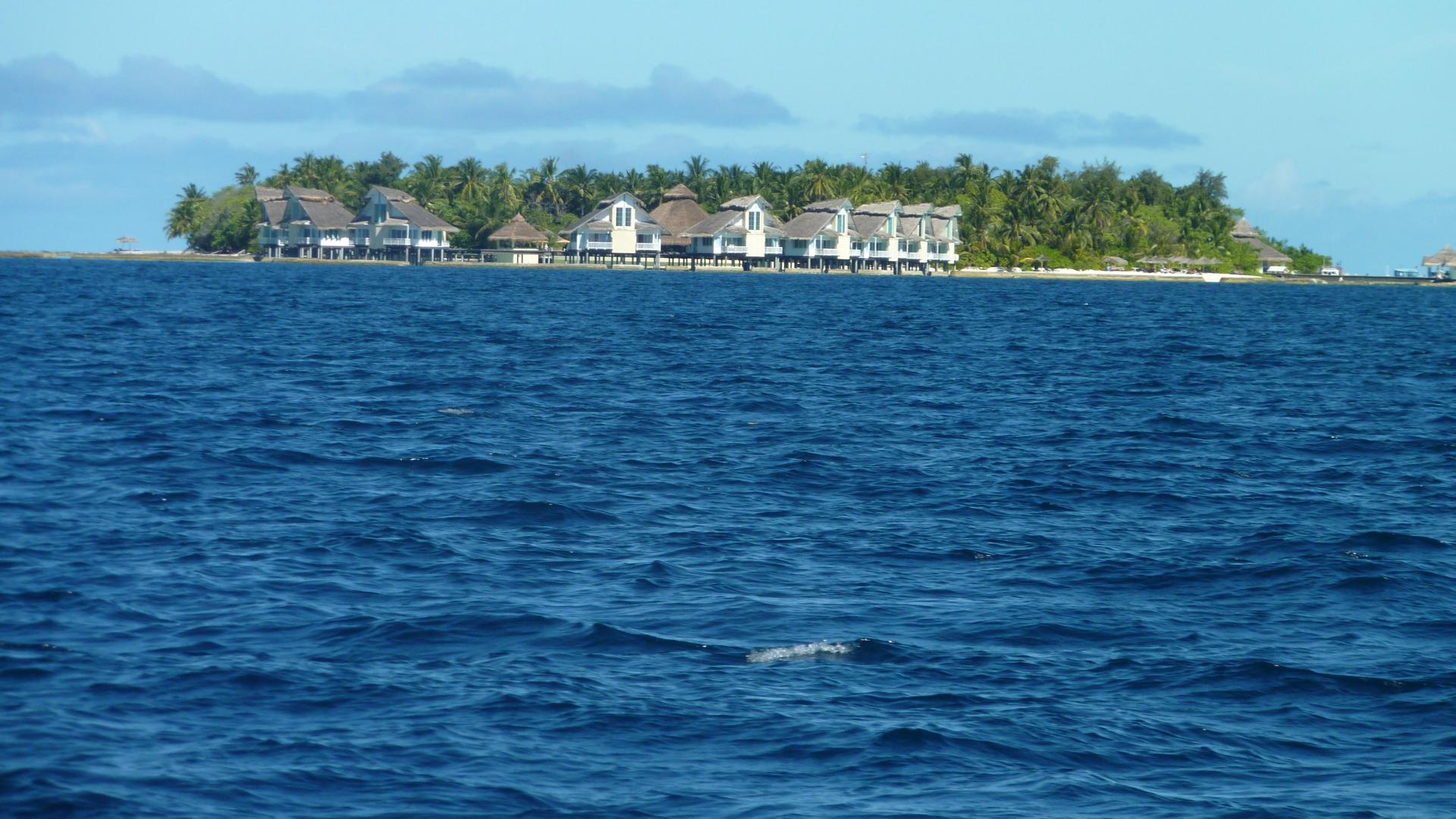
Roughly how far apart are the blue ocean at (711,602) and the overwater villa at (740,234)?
126225 mm

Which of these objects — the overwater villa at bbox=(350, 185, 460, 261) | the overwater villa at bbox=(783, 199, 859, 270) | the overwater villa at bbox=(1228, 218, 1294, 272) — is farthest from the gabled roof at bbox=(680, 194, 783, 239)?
the overwater villa at bbox=(1228, 218, 1294, 272)

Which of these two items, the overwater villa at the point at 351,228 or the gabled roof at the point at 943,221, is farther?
the gabled roof at the point at 943,221

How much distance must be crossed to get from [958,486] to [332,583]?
1075 centimetres

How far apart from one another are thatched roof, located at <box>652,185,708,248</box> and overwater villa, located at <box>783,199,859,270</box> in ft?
35.5

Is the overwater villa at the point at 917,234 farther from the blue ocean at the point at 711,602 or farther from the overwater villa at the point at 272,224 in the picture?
the blue ocean at the point at 711,602

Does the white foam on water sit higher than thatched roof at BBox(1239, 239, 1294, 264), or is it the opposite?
thatched roof at BBox(1239, 239, 1294, 264)

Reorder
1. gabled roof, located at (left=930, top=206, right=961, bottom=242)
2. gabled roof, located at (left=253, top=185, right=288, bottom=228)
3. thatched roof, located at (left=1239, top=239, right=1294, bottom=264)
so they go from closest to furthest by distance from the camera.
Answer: gabled roof, located at (left=930, top=206, right=961, bottom=242) → gabled roof, located at (left=253, top=185, right=288, bottom=228) → thatched roof, located at (left=1239, top=239, right=1294, bottom=264)

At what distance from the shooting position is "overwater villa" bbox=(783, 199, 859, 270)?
534ft

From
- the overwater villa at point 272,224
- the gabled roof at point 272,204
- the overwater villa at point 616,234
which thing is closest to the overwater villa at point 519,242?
the overwater villa at point 616,234

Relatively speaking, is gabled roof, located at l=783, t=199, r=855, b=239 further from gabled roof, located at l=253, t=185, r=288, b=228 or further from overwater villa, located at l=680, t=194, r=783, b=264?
gabled roof, located at l=253, t=185, r=288, b=228

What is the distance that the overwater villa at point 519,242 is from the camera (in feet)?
535

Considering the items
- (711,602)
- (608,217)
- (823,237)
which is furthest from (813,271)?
(711,602)

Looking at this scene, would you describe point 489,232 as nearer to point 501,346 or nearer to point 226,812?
point 501,346

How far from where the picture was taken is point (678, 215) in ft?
558
